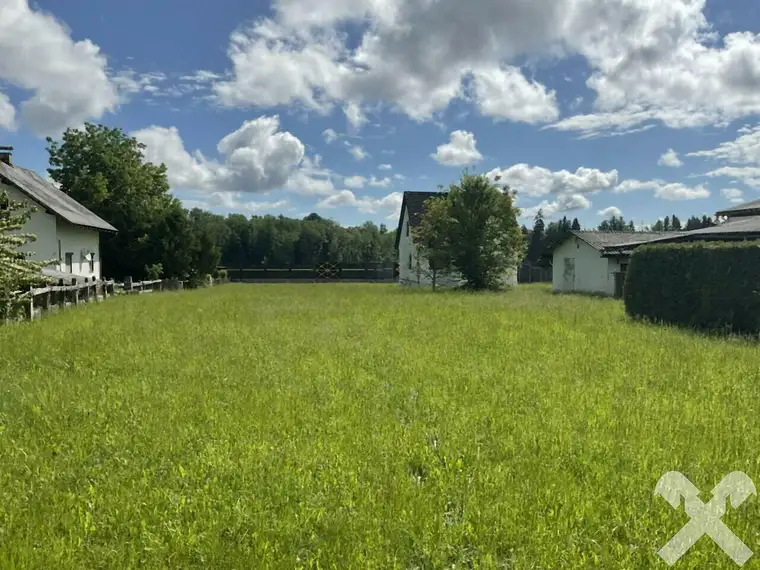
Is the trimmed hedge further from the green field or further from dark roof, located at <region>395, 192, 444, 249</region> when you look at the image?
dark roof, located at <region>395, 192, 444, 249</region>

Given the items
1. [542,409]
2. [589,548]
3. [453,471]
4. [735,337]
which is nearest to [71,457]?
[453,471]

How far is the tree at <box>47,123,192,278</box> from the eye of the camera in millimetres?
36656

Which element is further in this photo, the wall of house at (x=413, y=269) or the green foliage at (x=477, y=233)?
the wall of house at (x=413, y=269)

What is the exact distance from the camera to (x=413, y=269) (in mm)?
41625

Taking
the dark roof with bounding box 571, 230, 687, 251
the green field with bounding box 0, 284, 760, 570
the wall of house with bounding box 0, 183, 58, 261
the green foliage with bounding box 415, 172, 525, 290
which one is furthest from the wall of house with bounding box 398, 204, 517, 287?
the green field with bounding box 0, 284, 760, 570

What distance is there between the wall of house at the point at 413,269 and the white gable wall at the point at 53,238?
20.1 meters

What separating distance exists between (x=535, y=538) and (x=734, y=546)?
1.19 metres

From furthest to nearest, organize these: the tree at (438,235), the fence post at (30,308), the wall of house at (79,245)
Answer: the tree at (438,235) → the wall of house at (79,245) → the fence post at (30,308)

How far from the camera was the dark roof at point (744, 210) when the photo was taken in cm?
3509


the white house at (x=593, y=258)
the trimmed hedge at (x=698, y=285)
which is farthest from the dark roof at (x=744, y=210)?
the trimmed hedge at (x=698, y=285)

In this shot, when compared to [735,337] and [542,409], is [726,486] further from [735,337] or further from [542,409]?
[735,337]

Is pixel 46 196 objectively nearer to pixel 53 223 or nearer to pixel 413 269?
pixel 53 223

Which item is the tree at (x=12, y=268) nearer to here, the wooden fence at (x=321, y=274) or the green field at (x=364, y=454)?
the green field at (x=364, y=454)

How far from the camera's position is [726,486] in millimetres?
4051
